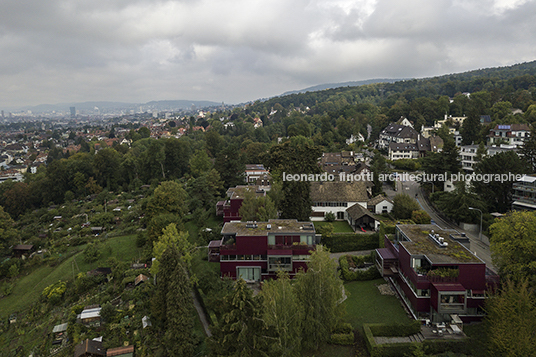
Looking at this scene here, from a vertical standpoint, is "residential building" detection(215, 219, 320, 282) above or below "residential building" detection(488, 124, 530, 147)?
below

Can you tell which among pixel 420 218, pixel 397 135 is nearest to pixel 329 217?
pixel 420 218

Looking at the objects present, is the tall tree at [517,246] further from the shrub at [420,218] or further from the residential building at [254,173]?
the residential building at [254,173]

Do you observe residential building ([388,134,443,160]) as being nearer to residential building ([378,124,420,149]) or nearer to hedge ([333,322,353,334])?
residential building ([378,124,420,149])

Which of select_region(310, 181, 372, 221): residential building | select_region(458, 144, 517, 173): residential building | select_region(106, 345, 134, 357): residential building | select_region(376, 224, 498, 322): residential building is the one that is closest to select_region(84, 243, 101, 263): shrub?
select_region(106, 345, 134, 357): residential building

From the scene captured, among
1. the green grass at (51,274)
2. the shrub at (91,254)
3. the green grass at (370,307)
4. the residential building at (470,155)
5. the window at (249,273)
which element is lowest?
the green grass at (51,274)

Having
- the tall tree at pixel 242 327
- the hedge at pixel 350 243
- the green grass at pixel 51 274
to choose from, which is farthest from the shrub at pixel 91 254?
the tall tree at pixel 242 327

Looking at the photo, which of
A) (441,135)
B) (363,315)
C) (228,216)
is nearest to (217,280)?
(363,315)
